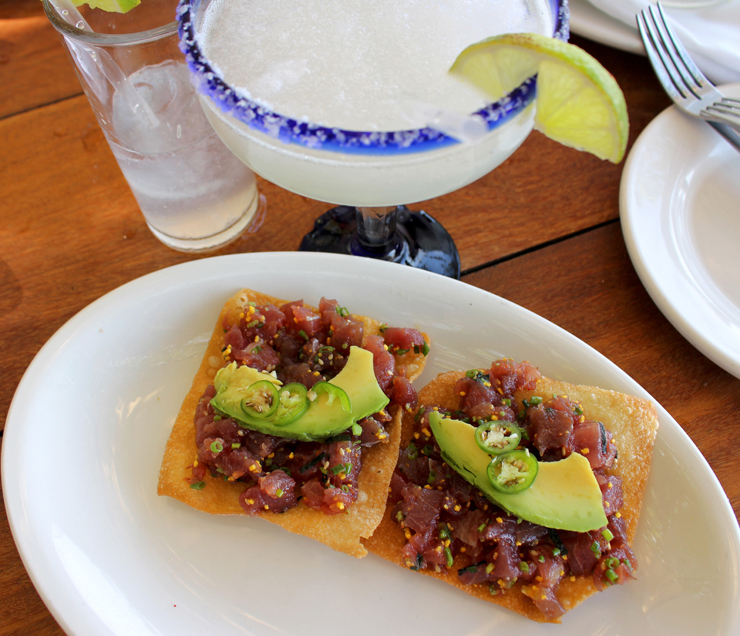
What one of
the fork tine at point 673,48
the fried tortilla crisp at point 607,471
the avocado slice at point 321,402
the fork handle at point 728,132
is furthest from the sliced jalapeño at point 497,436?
the fork tine at point 673,48

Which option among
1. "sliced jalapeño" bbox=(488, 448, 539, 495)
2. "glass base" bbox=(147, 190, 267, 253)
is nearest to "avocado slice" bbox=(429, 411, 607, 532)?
"sliced jalapeño" bbox=(488, 448, 539, 495)

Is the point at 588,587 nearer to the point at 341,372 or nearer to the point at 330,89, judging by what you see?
the point at 341,372

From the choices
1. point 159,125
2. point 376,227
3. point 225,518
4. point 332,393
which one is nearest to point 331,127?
point 332,393

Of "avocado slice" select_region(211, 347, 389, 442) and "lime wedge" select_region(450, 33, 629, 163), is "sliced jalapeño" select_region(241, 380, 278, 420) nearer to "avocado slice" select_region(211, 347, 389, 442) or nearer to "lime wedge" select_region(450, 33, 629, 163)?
"avocado slice" select_region(211, 347, 389, 442)

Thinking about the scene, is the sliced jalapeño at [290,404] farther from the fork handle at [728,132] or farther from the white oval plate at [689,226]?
the fork handle at [728,132]

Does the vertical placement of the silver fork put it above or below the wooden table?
above

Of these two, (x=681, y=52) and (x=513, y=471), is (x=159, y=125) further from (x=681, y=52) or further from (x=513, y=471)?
(x=681, y=52)
